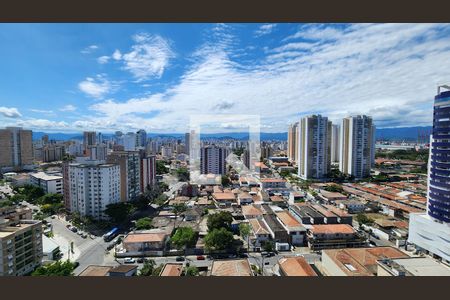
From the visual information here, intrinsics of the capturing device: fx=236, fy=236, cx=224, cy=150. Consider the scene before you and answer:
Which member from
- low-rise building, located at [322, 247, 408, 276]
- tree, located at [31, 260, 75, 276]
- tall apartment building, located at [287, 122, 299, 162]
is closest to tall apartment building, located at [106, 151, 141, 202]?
tree, located at [31, 260, 75, 276]

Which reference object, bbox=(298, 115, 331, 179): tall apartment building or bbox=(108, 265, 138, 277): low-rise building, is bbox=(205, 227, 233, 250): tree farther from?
bbox=(298, 115, 331, 179): tall apartment building

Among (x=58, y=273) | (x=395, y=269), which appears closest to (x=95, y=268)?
(x=58, y=273)

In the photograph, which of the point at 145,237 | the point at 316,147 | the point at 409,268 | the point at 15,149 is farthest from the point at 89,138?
the point at 409,268

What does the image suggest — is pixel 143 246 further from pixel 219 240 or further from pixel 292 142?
pixel 292 142

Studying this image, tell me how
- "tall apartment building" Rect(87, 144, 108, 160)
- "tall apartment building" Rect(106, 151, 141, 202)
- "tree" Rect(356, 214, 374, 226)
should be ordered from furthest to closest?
"tall apartment building" Rect(87, 144, 108, 160)
"tall apartment building" Rect(106, 151, 141, 202)
"tree" Rect(356, 214, 374, 226)

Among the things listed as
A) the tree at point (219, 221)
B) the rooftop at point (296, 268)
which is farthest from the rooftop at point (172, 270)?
the tree at point (219, 221)
